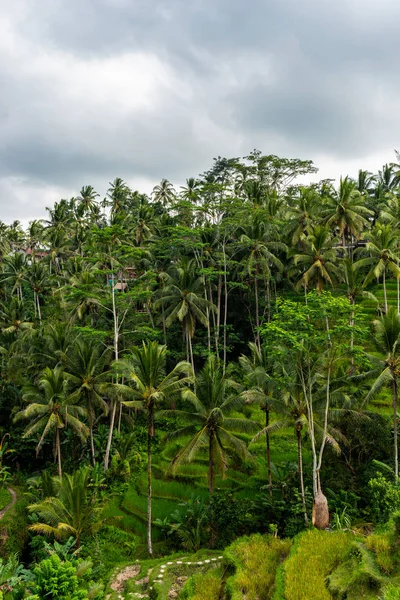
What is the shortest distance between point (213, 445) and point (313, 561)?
650cm

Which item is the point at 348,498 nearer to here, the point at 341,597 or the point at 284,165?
the point at 341,597

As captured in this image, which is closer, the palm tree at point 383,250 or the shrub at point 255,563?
the shrub at point 255,563

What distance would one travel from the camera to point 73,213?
54000mm

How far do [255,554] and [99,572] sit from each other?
Answer: 632cm

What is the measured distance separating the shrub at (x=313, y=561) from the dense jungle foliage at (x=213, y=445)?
0.06m

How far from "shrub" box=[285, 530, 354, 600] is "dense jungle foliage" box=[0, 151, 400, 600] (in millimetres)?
58

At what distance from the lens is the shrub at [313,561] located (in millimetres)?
10961

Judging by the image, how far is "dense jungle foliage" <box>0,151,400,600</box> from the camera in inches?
528

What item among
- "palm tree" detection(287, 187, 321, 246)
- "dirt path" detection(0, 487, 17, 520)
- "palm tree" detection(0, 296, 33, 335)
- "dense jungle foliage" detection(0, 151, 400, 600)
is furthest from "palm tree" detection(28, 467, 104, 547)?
"palm tree" detection(287, 187, 321, 246)

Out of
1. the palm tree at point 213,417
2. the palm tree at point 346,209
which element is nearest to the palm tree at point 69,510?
the palm tree at point 213,417

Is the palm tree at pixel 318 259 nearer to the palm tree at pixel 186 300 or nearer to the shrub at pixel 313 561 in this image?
the palm tree at pixel 186 300

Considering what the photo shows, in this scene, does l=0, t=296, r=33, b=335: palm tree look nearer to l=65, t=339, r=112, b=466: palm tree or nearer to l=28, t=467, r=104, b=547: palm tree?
l=65, t=339, r=112, b=466: palm tree

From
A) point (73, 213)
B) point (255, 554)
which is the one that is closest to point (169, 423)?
point (255, 554)

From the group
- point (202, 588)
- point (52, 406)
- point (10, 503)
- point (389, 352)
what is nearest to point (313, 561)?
point (202, 588)
